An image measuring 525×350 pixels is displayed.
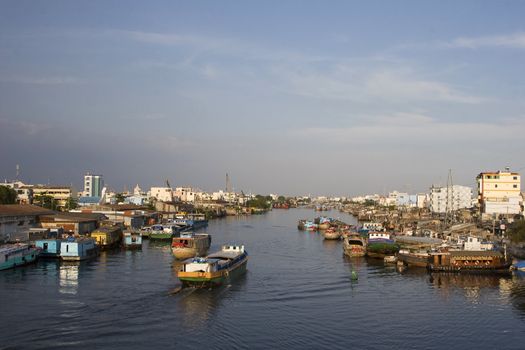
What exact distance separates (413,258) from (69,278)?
15.5 meters

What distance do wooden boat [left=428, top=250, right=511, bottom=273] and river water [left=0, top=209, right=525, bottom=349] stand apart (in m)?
0.70

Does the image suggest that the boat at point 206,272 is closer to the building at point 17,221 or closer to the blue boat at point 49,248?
the blue boat at point 49,248

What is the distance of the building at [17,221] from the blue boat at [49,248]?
2700 mm

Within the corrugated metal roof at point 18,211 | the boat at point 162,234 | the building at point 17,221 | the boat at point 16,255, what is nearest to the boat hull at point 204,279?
the boat at point 16,255

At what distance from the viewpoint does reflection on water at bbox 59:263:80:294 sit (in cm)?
1781

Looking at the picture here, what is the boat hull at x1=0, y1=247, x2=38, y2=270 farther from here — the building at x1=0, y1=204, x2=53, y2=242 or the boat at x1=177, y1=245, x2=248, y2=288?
the boat at x1=177, y1=245, x2=248, y2=288

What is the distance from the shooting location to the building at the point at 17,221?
90.8 feet

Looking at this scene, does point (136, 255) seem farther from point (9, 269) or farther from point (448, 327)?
point (448, 327)

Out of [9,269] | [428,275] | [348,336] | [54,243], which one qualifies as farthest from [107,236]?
[348,336]

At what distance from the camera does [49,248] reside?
25469mm

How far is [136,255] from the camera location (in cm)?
2856

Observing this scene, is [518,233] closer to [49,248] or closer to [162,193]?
[49,248]

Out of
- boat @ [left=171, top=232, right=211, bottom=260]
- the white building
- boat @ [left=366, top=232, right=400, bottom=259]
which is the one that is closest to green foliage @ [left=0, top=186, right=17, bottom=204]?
boat @ [left=171, top=232, right=211, bottom=260]

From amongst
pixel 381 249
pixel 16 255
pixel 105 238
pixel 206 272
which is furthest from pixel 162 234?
pixel 206 272
